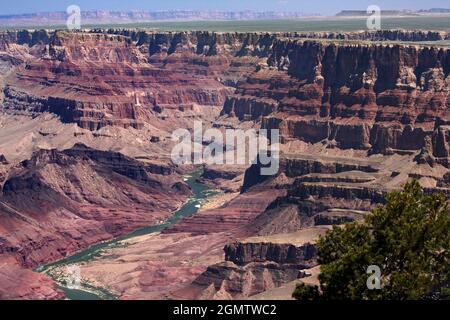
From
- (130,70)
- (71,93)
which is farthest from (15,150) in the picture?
(130,70)

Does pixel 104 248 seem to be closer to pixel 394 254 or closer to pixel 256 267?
pixel 256 267

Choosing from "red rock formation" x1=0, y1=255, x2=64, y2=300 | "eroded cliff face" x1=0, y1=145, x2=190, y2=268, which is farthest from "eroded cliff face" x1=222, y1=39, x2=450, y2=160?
"red rock formation" x1=0, y1=255, x2=64, y2=300

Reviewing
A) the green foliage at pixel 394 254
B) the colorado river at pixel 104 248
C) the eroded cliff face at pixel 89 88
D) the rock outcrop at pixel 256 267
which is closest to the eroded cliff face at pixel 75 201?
the colorado river at pixel 104 248

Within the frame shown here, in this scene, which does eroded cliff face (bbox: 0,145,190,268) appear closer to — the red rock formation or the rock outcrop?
the red rock formation

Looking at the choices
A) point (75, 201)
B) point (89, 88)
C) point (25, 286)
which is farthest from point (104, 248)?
point (89, 88)

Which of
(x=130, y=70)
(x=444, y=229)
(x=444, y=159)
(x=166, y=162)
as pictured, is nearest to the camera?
(x=444, y=229)
